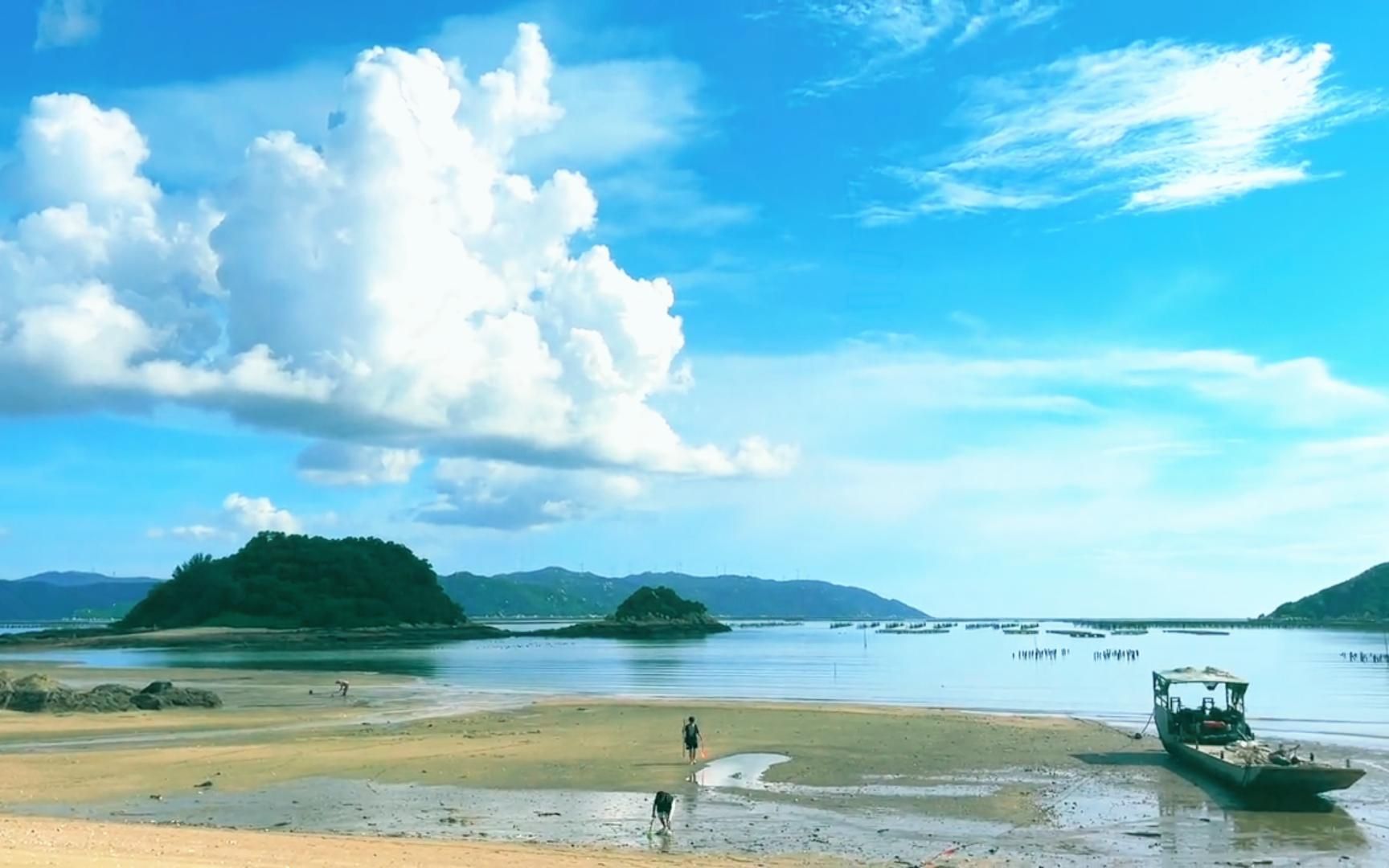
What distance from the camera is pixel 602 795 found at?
101 feet

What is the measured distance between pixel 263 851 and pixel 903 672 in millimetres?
88113

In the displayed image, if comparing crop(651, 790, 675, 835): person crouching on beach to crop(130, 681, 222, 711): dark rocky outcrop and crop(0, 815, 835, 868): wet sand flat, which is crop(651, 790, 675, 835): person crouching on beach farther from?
crop(130, 681, 222, 711): dark rocky outcrop

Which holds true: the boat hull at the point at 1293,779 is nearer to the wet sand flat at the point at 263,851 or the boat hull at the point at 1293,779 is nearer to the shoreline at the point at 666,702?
the wet sand flat at the point at 263,851

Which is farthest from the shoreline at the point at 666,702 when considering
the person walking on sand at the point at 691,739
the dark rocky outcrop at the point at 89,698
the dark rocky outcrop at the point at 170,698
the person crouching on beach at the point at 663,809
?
the person crouching on beach at the point at 663,809

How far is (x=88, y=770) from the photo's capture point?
33.6 m

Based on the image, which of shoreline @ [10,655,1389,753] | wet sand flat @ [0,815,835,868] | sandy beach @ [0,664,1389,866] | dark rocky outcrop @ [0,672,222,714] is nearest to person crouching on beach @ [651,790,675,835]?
sandy beach @ [0,664,1389,866]

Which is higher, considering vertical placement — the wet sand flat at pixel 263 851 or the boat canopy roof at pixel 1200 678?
the boat canopy roof at pixel 1200 678

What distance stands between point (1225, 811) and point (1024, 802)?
203 inches

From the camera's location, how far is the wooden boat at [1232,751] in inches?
1168

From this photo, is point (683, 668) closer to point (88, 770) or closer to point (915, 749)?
point (915, 749)

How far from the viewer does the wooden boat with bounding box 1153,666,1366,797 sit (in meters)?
29.7

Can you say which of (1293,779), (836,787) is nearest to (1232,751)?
(1293,779)

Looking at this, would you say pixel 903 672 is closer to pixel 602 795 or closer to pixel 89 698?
pixel 89 698

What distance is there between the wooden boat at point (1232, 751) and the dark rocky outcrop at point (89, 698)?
4507 cm
